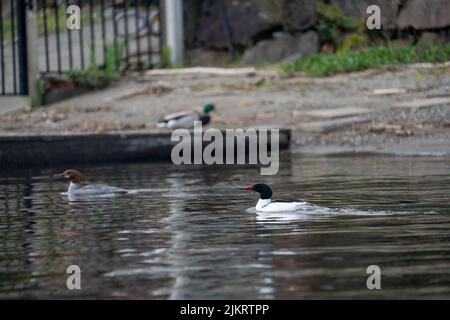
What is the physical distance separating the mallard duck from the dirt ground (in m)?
0.33

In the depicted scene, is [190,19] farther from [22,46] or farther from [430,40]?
[430,40]

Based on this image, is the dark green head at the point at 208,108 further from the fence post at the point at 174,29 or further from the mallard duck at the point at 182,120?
the fence post at the point at 174,29

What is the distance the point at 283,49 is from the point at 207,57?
194 cm

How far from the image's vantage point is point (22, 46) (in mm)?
24781

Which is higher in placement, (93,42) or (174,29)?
(174,29)

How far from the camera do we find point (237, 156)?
19094mm

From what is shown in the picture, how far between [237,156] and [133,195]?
422 centimetres

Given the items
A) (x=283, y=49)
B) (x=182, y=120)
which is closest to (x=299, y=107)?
(x=182, y=120)

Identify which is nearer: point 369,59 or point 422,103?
point 422,103

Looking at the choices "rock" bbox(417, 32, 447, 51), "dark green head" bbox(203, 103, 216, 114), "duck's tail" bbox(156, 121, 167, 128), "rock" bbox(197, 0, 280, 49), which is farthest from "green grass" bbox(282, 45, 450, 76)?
"duck's tail" bbox(156, 121, 167, 128)

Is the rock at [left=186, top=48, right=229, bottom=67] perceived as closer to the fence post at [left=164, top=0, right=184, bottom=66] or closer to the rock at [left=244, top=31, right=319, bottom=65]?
the fence post at [left=164, top=0, right=184, bottom=66]

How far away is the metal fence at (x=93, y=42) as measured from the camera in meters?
25.0

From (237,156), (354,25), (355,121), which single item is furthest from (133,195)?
(354,25)
